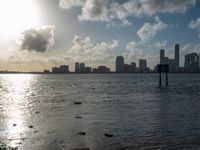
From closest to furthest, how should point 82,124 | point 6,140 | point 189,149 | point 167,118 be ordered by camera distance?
point 189,149 → point 6,140 → point 82,124 → point 167,118

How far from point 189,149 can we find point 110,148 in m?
7.06

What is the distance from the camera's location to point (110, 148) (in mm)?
31109

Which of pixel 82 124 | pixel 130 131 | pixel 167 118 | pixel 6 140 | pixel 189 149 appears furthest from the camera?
pixel 167 118

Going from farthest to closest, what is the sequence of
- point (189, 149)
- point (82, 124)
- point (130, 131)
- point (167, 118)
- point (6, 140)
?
point (167, 118)
point (82, 124)
point (130, 131)
point (6, 140)
point (189, 149)

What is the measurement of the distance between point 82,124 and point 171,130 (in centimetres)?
1147

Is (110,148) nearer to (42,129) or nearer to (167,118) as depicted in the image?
(42,129)

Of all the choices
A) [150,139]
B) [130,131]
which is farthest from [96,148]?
[130,131]

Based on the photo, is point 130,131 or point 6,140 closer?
point 6,140

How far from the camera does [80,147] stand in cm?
3112

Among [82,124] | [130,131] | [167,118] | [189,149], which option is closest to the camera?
[189,149]

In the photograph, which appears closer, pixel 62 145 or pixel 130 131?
pixel 62 145

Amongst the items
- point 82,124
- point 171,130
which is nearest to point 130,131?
point 171,130

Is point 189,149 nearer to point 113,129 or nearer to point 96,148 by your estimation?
point 96,148

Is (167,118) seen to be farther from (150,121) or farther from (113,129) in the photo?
(113,129)
